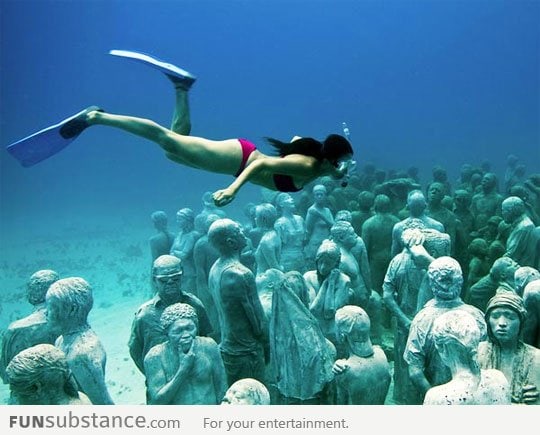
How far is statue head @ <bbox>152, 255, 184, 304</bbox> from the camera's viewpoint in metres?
4.02

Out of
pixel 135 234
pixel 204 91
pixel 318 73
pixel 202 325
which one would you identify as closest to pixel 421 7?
pixel 318 73

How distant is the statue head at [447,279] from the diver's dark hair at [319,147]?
3.58 feet

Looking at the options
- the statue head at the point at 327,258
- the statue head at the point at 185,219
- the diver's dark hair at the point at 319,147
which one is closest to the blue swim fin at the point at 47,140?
the diver's dark hair at the point at 319,147

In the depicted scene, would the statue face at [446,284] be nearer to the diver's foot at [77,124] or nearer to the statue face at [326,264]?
the statue face at [326,264]

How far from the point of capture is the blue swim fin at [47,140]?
3.93 metres

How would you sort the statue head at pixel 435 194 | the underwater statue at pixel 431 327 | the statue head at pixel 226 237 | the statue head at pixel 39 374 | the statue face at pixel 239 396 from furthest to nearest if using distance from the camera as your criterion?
the statue head at pixel 435 194, the statue head at pixel 226 237, the underwater statue at pixel 431 327, the statue face at pixel 239 396, the statue head at pixel 39 374

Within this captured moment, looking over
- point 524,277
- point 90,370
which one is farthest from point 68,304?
point 524,277

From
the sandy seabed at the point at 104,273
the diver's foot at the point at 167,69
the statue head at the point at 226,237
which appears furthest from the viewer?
the sandy seabed at the point at 104,273

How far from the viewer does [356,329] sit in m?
3.55

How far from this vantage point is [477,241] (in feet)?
18.3

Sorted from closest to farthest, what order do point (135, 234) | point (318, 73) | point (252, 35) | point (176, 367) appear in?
point (176, 367)
point (135, 234)
point (252, 35)
point (318, 73)

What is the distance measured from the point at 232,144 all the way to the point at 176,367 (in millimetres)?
1779

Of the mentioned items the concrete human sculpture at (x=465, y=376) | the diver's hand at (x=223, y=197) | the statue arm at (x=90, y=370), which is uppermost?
the diver's hand at (x=223, y=197)
